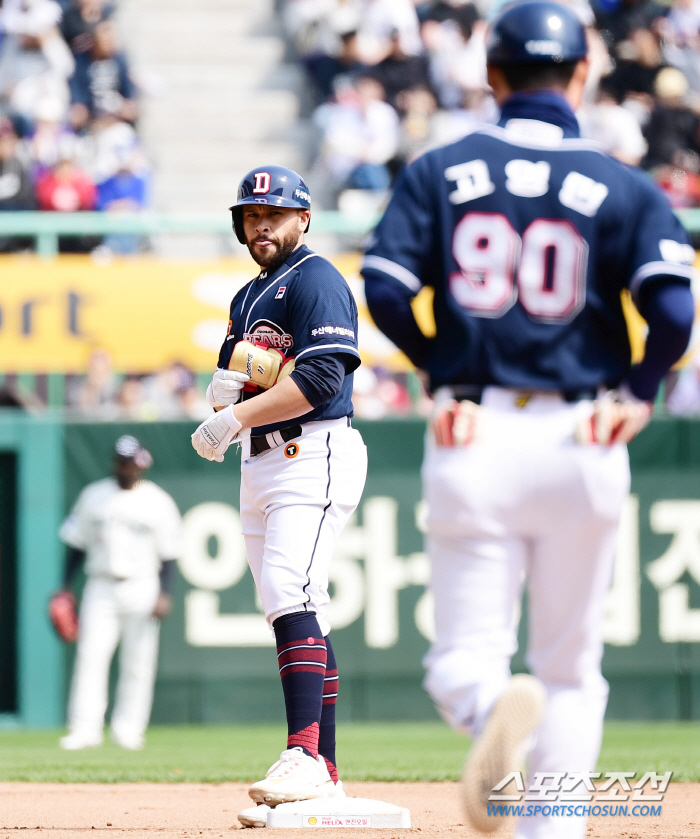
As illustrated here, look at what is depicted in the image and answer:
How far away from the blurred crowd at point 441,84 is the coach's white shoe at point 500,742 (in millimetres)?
9291

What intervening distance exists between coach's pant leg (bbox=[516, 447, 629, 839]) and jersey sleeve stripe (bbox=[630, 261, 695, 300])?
0.39 meters

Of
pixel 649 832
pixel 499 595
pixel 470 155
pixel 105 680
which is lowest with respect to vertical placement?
pixel 105 680

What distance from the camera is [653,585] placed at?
959cm

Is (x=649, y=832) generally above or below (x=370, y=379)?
below

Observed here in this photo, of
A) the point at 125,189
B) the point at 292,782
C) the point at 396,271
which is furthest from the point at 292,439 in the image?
the point at 125,189

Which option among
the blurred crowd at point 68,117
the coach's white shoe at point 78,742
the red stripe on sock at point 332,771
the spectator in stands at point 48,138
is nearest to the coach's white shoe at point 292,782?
the red stripe on sock at point 332,771

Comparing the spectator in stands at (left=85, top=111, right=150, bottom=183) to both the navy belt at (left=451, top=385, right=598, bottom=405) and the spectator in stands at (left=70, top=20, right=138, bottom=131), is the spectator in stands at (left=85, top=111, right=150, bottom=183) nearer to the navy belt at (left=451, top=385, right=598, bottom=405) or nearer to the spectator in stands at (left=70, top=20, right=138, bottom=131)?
the spectator in stands at (left=70, top=20, right=138, bottom=131)

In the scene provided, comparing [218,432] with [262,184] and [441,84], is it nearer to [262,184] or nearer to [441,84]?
[262,184]

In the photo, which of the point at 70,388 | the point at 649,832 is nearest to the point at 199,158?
the point at 70,388

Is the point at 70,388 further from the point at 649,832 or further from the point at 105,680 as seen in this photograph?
the point at 649,832

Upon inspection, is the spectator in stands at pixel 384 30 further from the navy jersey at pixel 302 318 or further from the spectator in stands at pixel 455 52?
the navy jersey at pixel 302 318

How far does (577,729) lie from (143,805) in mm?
2581

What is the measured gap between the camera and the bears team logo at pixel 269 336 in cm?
467

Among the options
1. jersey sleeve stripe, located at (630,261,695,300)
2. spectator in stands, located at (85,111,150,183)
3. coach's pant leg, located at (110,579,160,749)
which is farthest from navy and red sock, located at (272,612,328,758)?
spectator in stands, located at (85,111,150,183)
